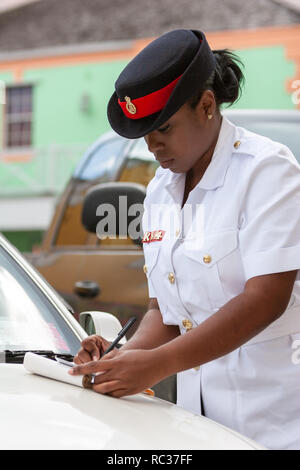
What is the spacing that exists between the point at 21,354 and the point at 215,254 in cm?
62

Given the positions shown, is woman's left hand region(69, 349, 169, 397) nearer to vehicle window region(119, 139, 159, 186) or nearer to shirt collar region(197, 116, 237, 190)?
shirt collar region(197, 116, 237, 190)

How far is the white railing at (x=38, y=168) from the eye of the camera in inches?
674

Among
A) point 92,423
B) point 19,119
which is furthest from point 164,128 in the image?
point 19,119

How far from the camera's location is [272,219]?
194 cm

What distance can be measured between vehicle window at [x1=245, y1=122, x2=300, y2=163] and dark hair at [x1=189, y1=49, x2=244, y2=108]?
6.14ft

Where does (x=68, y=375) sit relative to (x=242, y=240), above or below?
below

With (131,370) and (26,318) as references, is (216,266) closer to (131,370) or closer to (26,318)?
(131,370)

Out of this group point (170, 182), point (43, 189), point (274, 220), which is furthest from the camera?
point (43, 189)

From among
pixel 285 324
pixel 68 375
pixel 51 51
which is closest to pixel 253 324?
pixel 285 324

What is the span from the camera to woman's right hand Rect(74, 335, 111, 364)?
211 cm

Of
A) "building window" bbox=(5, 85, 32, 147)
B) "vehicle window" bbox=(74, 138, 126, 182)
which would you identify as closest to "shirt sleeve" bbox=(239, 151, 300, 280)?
"vehicle window" bbox=(74, 138, 126, 182)

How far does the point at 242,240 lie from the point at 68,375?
1.68 ft
